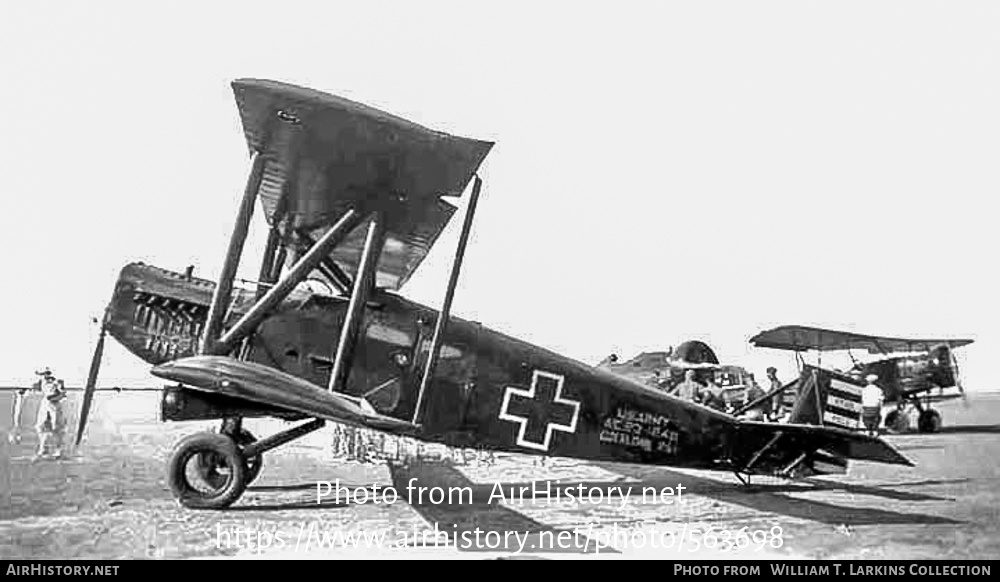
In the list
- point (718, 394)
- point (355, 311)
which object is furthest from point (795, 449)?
point (718, 394)

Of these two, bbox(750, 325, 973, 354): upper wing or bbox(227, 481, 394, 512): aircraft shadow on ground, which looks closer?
bbox(227, 481, 394, 512): aircraft shadow on ground

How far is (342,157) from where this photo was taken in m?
5.61

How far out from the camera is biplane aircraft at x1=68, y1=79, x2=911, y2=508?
17.3ft

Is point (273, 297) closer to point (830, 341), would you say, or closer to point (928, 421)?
point (830, 341)

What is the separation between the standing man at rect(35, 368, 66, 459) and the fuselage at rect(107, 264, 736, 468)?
4.97 metres

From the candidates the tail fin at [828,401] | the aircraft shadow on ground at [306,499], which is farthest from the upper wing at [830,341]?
the aircraft shadow on ground at [306,499]

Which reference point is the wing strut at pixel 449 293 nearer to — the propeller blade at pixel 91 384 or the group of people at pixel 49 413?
the propeller blade at pixel 91 384

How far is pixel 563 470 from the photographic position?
935 centimetres

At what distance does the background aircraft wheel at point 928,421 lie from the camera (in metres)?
18.1

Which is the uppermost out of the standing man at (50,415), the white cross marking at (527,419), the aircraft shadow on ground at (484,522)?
the white cross marking at (527,419)

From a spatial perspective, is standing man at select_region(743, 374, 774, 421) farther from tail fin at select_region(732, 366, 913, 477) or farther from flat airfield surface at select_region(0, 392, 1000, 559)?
tail fin at select_region(732, 366, 913, 477)

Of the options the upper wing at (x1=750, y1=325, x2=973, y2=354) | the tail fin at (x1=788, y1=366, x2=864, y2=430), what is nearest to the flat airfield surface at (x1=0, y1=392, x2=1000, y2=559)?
the tail fin at (x1=788, y1=366, x2=864, y2=430)

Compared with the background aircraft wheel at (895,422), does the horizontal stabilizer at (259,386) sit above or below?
below

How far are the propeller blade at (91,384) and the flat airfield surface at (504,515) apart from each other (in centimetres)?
66
